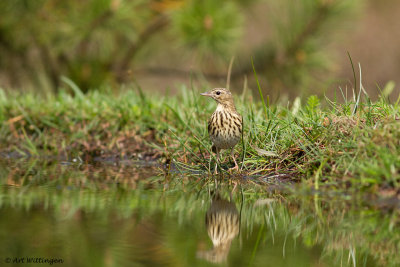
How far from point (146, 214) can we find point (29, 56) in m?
6.30

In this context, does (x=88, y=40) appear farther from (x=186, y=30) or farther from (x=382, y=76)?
(x=382, y=76)

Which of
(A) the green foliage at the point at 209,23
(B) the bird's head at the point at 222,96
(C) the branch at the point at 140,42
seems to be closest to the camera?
(B) the bird's head at the point at 222,96

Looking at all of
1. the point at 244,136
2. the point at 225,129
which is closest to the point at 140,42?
the point at 244,136

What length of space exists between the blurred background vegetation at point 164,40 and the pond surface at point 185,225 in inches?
145

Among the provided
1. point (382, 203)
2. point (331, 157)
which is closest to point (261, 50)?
point (331, 157)

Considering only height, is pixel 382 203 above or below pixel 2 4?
below

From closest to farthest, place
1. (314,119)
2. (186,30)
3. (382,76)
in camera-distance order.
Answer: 1. (314,119)
2. (186,30)
3. (382,76)

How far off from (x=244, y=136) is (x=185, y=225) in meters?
1.72

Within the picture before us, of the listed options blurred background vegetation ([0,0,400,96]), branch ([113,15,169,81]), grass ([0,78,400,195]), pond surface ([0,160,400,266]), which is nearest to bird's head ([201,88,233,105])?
grass ([0,78,400,195])

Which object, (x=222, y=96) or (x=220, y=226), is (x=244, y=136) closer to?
(x=222, y=96)

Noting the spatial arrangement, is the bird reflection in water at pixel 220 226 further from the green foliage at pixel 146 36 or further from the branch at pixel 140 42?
the branch at pixel 140 42

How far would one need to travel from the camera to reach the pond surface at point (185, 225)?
2662 millimetres

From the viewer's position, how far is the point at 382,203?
11.6 feet

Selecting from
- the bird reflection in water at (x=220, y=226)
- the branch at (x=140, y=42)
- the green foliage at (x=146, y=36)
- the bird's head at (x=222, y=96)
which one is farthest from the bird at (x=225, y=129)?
the branch at (x=140, y=42)
